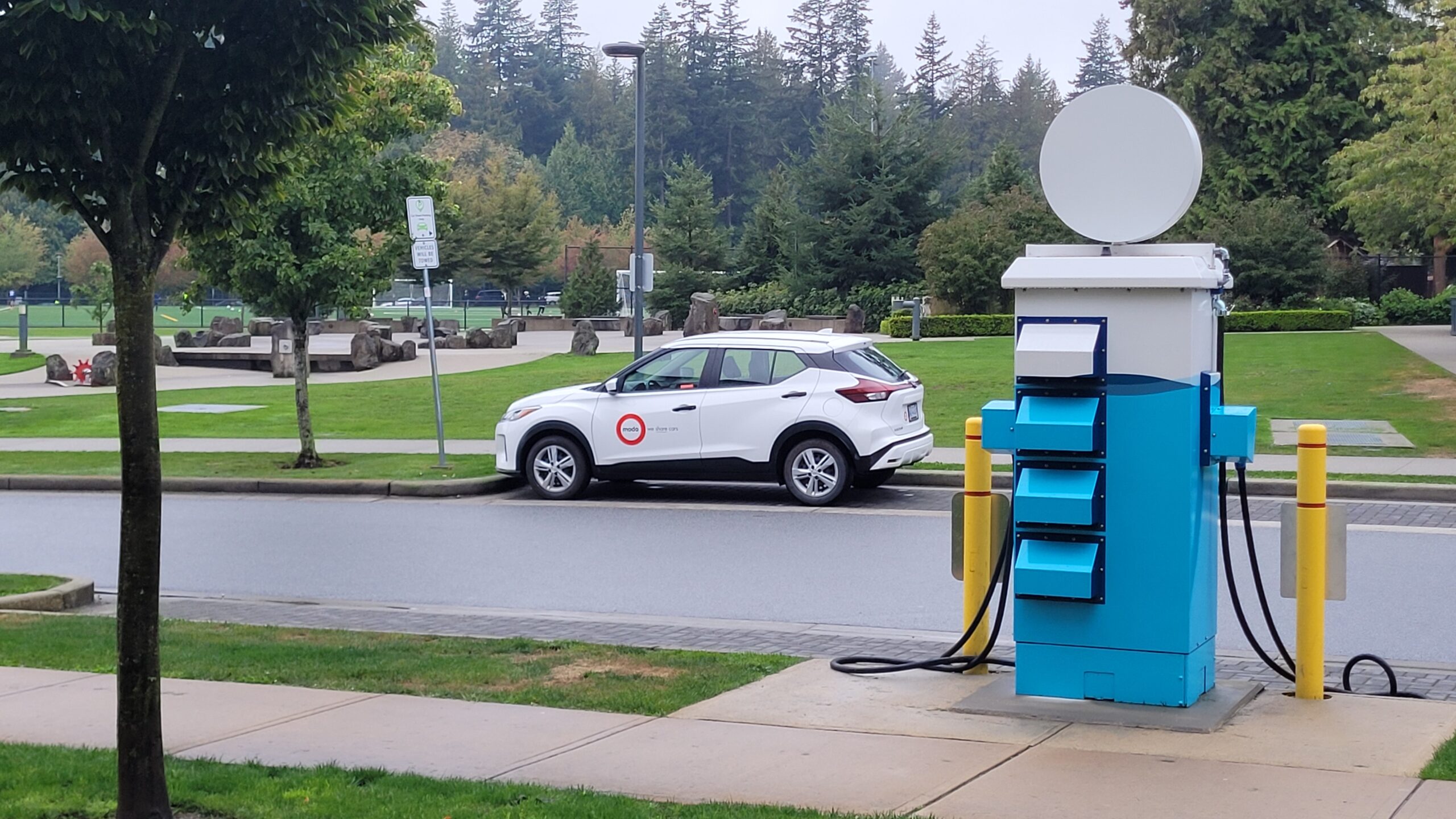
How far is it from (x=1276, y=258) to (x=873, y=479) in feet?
115

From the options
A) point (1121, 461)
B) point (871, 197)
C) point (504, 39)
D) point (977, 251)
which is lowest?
point (1121, 461)

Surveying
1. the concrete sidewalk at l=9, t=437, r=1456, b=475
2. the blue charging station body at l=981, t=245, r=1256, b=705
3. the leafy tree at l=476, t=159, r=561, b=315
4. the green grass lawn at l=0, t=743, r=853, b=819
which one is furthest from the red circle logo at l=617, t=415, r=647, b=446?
the leafy tree at l=476, t=159, r=561, b=315

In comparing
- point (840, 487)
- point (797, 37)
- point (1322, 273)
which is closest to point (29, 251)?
point (797, 37)

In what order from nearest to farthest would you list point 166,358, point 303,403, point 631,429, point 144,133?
1. point 144,133
2. point 631,429
3. point 303,403
4. point 166,358

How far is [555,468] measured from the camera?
15680 mm

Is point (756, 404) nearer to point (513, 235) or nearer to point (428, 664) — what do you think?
point (428, 664)

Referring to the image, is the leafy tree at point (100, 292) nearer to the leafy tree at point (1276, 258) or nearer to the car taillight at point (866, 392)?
the car taillight at point (866, 392)

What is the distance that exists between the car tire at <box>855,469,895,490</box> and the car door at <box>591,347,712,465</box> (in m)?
1.71

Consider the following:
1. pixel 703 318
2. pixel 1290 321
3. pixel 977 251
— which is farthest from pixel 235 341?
pixel 1290 321

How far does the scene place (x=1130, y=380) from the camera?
21.9 ft

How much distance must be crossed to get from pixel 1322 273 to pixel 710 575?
40094 mm

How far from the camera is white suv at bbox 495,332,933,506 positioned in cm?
1457

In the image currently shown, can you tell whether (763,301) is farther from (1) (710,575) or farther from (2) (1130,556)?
(2) (1130,556)

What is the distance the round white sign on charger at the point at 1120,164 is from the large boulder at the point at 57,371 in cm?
3175
